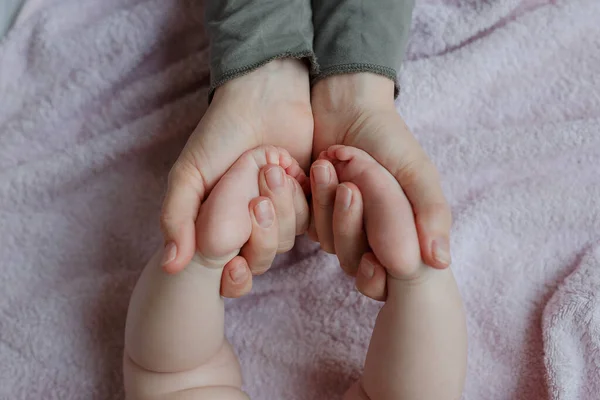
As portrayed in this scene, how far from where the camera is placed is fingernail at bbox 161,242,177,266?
0.63 meters

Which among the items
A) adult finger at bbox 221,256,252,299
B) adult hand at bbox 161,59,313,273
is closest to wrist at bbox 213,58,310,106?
adult hand at bbox 161,59,313,273

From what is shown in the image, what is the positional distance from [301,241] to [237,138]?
0.19 m

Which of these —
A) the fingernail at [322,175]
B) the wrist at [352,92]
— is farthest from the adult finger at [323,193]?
the wrist at [352,92]

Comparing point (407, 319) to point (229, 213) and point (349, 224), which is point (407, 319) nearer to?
point (349, 224)

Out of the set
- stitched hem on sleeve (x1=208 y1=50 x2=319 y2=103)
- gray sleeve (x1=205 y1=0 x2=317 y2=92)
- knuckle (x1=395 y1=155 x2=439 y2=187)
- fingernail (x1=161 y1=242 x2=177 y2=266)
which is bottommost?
fingernail (x1=161 y1=242 x2=177 y2=266)

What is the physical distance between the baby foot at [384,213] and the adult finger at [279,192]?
69 millimetres

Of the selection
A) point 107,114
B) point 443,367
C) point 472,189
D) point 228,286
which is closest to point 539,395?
point 443,367

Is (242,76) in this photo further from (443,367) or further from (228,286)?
(443,367)

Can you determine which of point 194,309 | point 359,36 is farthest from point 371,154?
point 194,309

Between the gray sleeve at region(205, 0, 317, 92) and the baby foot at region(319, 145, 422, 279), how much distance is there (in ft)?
0.51

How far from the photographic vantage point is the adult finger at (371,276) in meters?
0.66

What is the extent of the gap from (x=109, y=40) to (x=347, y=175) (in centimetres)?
45

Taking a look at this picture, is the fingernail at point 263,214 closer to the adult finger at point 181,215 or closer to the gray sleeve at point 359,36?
the adult finger at point 181,215

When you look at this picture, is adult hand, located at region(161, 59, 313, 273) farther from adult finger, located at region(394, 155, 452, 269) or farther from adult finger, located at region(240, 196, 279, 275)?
adult finger, located at region(394, 155, 452, 269)
